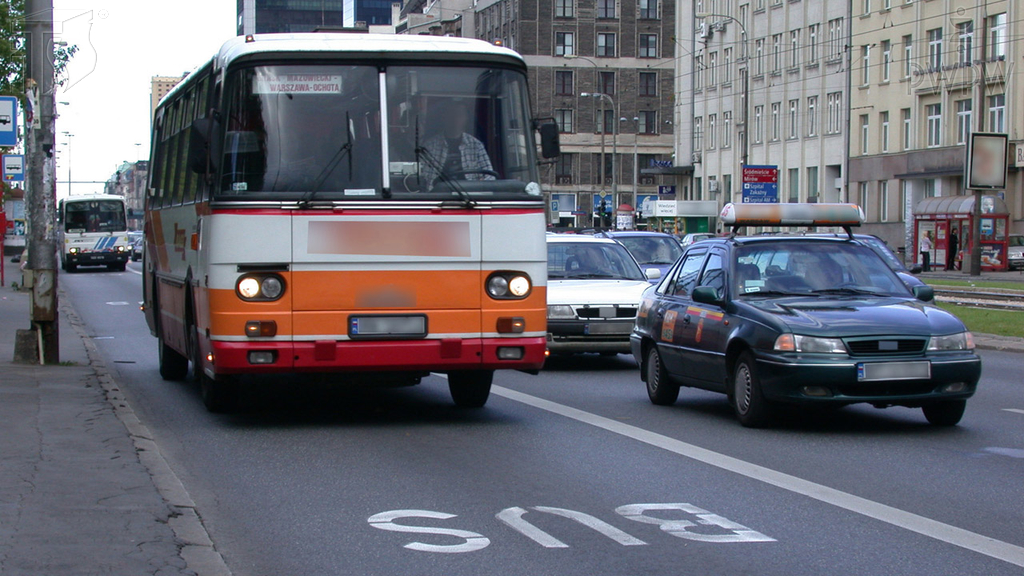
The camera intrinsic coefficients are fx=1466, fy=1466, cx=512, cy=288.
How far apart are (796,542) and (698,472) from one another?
2196 mm

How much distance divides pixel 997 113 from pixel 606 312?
43.8 m

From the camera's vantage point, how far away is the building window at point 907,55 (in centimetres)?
6272

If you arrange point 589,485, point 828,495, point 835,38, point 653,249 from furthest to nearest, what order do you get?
1. point 835,38
2. point 653,249
3. point 589,485
4. point 828,495

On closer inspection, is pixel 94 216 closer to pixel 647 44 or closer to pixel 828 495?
pixel 828 495

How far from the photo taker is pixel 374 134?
11.0 metres

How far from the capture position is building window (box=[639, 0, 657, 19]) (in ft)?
384

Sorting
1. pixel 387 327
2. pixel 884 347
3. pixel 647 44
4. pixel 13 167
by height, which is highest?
pixel 647 44

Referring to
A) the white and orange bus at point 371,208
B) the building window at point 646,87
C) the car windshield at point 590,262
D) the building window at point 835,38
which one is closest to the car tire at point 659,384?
the white and orange bus at point 371,208

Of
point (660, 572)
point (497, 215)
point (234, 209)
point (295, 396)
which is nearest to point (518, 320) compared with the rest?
point (497, 215)

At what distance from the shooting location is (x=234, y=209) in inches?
424

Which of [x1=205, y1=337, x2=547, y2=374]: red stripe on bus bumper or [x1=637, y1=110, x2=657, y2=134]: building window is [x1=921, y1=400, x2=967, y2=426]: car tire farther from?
[x1=637, y1=110, x2=657, y2=134]: building window

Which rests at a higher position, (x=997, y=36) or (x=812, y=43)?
(x=812, y=43)

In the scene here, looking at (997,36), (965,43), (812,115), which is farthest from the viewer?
(812,115)

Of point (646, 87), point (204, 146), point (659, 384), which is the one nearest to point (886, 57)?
point (646, 87)
